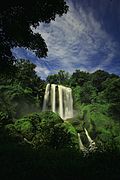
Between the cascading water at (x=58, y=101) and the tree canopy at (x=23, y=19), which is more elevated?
the cascading water at (x=58, y=101)

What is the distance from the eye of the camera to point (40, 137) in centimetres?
1738

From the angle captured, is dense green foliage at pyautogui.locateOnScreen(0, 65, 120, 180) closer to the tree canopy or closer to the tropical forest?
the tropical forest

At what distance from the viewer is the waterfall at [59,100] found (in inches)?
1618

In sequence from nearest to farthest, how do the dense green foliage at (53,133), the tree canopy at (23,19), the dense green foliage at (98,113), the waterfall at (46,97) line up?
the dense green foliage at (53,133)
the tree canopy at (23,19)
the dense green foliage at (98,113)
the waterfall at (46,97)

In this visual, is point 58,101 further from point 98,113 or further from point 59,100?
point 98,113

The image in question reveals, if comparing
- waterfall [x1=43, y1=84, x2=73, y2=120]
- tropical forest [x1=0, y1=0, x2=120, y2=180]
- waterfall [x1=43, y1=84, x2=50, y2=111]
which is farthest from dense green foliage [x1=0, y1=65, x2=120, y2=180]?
waterfall [x1=43, y1=84, x2=73, y2=120]

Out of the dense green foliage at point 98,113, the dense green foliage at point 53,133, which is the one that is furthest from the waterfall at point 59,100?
the dense green foliage at point 98,113

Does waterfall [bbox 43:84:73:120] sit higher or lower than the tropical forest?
higher

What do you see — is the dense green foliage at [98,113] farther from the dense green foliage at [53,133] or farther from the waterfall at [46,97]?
the waterfall at [46,97]

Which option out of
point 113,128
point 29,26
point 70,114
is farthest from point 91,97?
point 29,26

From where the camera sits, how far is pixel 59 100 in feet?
139

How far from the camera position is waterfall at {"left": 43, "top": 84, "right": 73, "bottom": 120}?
1618 inches

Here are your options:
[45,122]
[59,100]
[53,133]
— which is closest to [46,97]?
[59,100]

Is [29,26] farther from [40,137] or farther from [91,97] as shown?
[91,97]
